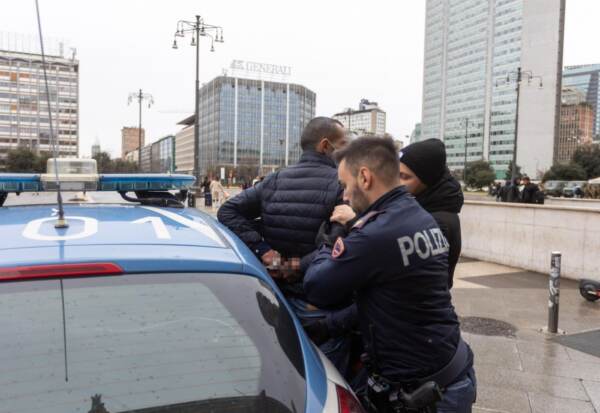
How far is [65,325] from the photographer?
1.49m

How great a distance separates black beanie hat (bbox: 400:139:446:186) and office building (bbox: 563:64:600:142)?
153 meters

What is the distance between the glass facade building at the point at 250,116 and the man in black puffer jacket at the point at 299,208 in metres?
128

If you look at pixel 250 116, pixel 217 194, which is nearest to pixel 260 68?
pixel 250 116

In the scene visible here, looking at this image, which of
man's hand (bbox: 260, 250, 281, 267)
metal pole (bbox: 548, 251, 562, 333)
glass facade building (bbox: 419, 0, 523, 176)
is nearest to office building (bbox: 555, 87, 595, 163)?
glass facade building (bbox: 419, 0, 523, 176)

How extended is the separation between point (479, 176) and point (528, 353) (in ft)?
235

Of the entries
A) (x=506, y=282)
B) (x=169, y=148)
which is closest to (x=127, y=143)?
(x=169, y=148)

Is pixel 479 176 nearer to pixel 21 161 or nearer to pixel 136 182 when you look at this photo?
pixel 21 161

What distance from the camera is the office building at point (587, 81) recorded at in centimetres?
13488

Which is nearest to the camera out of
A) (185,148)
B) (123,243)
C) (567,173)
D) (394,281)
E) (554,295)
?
(123,243)

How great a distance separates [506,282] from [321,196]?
7032 millimetres

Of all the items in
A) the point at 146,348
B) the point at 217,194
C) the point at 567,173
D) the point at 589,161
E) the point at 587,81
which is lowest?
the point at 217,194

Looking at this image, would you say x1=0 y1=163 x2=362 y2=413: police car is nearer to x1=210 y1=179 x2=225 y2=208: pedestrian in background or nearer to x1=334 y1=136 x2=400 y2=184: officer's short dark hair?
x1=334 y1=136 x2=400 y2=184: officer's short dark hair

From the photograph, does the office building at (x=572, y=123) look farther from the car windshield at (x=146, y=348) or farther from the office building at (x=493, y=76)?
the car windshield at (x=146, y=348)

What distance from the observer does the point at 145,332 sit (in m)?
1.59
